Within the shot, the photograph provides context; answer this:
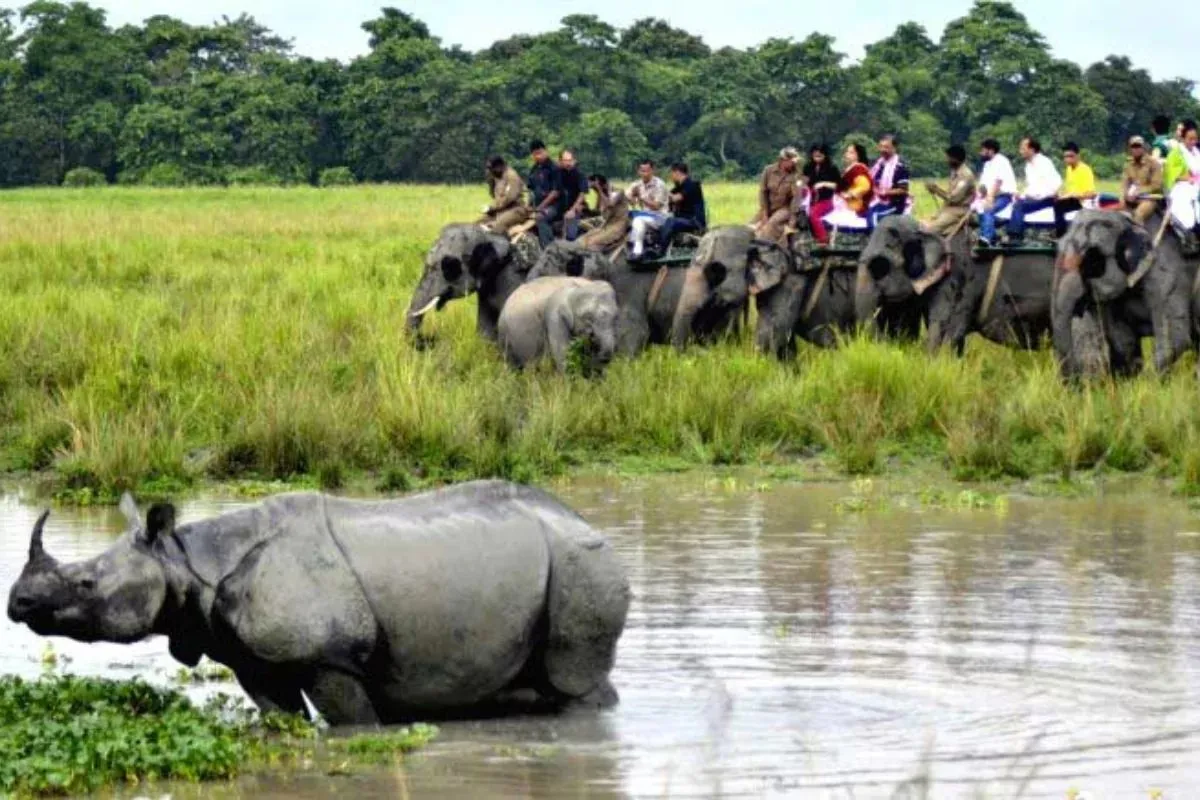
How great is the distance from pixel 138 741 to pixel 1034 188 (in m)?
16.0

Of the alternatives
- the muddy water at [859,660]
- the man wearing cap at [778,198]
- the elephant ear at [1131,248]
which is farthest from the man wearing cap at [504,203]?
the muddy water at [859,660]

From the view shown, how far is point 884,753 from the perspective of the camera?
953 cm

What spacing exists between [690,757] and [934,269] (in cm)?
1387

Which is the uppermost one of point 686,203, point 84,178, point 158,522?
point 686,203

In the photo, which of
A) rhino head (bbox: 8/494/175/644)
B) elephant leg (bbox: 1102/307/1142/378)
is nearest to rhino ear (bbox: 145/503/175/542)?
rhino head (bbox: 8/494/175/644)

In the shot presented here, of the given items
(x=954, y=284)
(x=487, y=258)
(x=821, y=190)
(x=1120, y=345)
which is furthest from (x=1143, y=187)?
(x=487, y=258)

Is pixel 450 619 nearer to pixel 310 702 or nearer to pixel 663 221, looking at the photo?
pixel 310 702

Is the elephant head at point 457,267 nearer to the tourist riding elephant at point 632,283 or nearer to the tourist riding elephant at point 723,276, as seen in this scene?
the tourist riding elephant at point 632,283

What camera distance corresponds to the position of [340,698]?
971 centimetres

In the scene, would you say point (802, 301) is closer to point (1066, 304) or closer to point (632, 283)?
point (632, 283)

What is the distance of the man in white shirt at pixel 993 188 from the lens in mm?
24219

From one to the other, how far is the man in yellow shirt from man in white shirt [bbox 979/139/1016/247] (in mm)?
471

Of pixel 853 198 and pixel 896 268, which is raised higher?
pixel 853 198

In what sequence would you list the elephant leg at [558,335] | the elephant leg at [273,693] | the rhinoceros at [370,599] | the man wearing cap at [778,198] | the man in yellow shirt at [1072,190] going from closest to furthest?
1. the rhinoceros at [370,599]
2. the elephant leg at [273,693]
3. the elephant leg at [558,335]
4. the man in yellow shirt at [1072,190]
5. the man wearing cap at [778,198]
